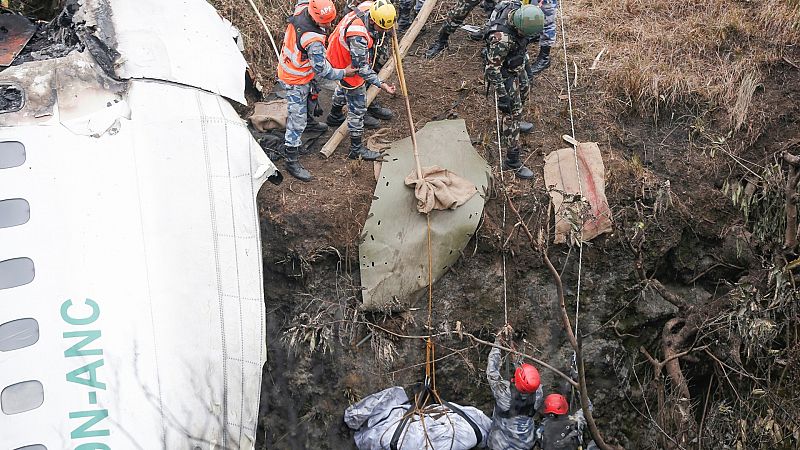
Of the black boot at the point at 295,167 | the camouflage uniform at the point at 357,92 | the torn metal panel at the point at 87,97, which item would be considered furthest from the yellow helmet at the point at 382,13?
the torn metal panel at the point at 87,97

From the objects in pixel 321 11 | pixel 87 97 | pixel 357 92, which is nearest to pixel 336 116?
pixel 357 92

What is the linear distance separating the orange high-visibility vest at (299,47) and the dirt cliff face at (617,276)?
1005 mm

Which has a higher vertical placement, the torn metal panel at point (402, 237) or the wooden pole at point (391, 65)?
the wooden pole at point (391, 65)

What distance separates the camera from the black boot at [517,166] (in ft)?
26.0

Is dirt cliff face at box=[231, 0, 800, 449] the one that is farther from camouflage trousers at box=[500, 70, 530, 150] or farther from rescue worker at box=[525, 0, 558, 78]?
camouflage trousers at box=[500, 70, 530, 150]

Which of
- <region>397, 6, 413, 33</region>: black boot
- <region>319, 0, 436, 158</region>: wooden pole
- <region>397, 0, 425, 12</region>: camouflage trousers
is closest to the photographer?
<region>319, 0, 436, 158</region>: wooden pole

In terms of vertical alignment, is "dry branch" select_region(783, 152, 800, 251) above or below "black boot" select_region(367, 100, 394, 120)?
above

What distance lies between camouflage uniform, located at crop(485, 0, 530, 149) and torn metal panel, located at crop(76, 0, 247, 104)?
89.8 inches

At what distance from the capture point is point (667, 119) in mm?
8625

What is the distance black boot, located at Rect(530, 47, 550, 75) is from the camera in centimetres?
876

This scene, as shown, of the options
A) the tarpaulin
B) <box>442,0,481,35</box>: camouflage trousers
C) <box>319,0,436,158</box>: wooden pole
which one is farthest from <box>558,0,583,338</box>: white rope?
<box>319,0,436,158</box>: wooden pole

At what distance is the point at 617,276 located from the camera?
7871 millimetres

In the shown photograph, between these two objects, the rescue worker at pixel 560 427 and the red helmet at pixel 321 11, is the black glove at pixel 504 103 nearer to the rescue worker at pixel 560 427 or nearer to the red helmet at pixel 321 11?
the red helmet at pixel 321 11

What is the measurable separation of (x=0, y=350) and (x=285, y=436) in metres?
2.75
